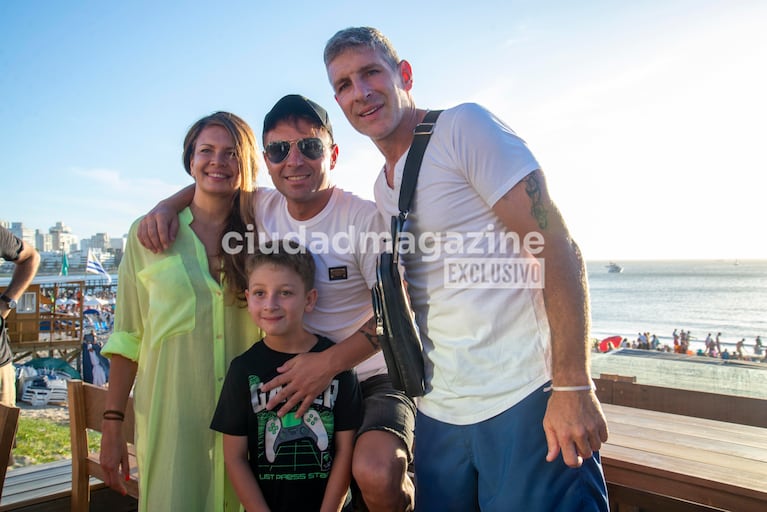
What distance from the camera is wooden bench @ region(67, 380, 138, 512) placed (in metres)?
3.03

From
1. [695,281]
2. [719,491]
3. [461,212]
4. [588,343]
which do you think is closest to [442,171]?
[461,212]

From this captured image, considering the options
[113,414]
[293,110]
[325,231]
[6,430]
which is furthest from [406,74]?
[6,430]

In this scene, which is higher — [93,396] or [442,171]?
[442,171]

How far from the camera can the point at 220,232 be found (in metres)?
2.84

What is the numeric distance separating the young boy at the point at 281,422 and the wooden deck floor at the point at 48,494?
2.11 m

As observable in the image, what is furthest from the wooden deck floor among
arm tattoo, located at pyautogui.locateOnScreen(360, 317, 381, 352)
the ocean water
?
the ocean water

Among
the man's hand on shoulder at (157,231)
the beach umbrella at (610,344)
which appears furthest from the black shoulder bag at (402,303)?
the beach umbrella at (610,344)

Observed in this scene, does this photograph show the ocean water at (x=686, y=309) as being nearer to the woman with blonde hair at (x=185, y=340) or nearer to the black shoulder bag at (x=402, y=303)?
the black shoulder bag at (x=402, y=303)

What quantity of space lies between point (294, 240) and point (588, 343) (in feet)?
5.27

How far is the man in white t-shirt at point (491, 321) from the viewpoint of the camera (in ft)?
5.96

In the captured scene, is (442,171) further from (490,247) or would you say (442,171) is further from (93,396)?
(93,396)

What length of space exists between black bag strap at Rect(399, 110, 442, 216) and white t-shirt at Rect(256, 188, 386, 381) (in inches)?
22.7

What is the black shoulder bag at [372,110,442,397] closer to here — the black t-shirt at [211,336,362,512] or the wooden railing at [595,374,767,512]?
the black t-shirt at [211,336,362,512]

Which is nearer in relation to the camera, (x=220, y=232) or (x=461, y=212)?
(x=461, y=212)
